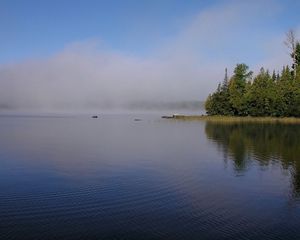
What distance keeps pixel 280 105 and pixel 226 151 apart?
80879mm

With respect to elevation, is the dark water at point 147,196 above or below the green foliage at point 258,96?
below

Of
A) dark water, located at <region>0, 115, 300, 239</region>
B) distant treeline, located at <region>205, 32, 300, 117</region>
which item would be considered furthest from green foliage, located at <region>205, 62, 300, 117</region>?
dark water, located at <region>0, 115, 300, 239</region>

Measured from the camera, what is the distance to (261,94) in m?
121

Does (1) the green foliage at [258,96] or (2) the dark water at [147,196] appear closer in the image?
(2) the dark water at [147,196]

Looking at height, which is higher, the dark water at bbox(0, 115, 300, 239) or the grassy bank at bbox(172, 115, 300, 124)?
the grassy bank at bbox(172, 115, 300, 124)

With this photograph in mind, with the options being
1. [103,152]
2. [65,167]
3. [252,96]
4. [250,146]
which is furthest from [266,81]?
[65,167]

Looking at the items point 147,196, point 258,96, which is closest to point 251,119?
point 258,96

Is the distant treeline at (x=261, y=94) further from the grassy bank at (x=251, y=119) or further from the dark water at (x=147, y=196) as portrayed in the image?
the dark water at (x=147, y=196)

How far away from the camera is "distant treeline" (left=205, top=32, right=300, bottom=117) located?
11612 centimetres

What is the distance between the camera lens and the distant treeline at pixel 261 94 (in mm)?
116125

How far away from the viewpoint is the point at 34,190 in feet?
68.0

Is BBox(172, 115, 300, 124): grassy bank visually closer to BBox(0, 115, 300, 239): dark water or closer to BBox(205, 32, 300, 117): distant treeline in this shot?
BBox(205, 32, 300, 117): distant treeline

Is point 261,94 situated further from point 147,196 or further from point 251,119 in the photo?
point 147,196

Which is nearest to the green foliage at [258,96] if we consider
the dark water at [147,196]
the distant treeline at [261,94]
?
the distant treeline at [261,94]
